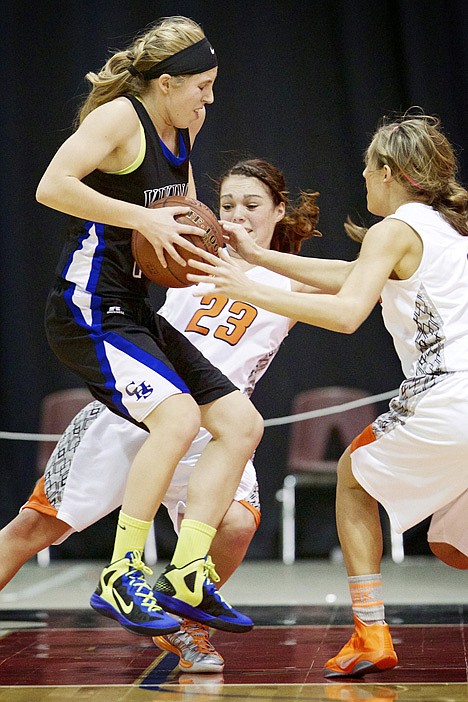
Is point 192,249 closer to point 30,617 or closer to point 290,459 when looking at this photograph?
point 30,617

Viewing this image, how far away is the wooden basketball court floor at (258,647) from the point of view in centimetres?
274

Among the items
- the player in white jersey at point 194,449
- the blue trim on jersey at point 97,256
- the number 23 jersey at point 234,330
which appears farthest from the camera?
the number 23 jersey at point 234,330

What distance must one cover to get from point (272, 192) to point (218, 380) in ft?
3.49

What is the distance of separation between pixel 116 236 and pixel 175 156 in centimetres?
30

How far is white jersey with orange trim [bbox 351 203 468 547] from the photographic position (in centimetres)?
282

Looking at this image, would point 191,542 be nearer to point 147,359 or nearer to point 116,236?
point 147,359

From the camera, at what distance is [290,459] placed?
5820mm

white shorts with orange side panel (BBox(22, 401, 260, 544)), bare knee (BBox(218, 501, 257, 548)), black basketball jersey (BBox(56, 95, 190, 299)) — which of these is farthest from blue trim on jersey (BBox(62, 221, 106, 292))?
bare knee (BBox(218, 501, 257, 548))

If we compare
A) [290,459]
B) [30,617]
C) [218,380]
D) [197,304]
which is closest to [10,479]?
[290,459]

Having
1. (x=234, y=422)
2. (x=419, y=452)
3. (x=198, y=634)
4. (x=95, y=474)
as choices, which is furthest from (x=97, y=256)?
(x=198, y=634)

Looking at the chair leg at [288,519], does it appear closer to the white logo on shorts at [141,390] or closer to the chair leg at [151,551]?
the chair leg at [151,551]

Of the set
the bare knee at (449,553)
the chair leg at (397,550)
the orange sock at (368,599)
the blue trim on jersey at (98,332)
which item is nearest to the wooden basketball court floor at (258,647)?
the orange sock at (368,599)

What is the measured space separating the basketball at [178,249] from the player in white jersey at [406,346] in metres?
0.10

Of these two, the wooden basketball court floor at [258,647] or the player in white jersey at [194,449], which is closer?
the wooden basketball court floor at [258,647]
